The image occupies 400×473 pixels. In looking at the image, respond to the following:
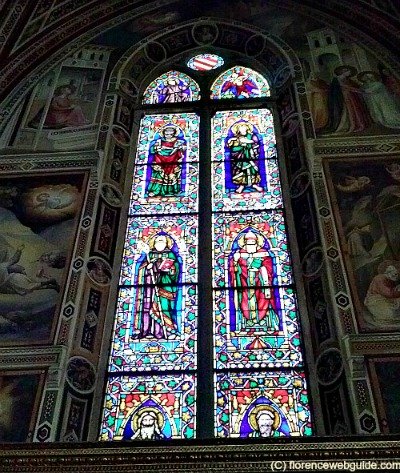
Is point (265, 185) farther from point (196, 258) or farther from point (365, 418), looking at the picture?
point (365, 418)

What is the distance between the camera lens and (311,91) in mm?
11234

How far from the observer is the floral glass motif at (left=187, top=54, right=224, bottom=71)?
12672mm

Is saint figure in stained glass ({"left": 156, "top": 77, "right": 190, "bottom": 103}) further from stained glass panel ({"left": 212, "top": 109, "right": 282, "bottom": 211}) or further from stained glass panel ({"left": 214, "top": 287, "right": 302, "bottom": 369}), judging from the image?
stained glass panel ({"left": 214, "top": 287, "right": 302, "bottom": 369})

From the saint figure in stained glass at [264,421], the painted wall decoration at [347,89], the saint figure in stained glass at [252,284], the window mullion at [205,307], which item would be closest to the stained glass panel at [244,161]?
the window mullion at [205,307]

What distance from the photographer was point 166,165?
10664 mm

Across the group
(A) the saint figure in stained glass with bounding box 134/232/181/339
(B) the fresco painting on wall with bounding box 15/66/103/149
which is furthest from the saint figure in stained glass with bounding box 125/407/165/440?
(B) the fresco painting on wall with bounding box 15/66/103/149

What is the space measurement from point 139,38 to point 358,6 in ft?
11.5

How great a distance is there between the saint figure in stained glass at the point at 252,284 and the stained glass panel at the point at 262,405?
639 mm

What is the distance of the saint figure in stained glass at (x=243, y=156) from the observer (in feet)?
33.6

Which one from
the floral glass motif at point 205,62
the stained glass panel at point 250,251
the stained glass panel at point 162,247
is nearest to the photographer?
the stained glass panel at point 250,251

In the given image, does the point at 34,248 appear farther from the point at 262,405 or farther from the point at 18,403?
the point at 262,405

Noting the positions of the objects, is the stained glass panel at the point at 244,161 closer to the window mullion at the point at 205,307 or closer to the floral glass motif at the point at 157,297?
the window mullion at the point at 205,307

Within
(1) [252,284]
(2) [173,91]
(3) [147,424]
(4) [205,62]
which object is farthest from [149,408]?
(4) [205,62]

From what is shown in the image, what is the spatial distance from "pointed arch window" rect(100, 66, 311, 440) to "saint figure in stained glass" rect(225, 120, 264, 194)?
2 centimetres
